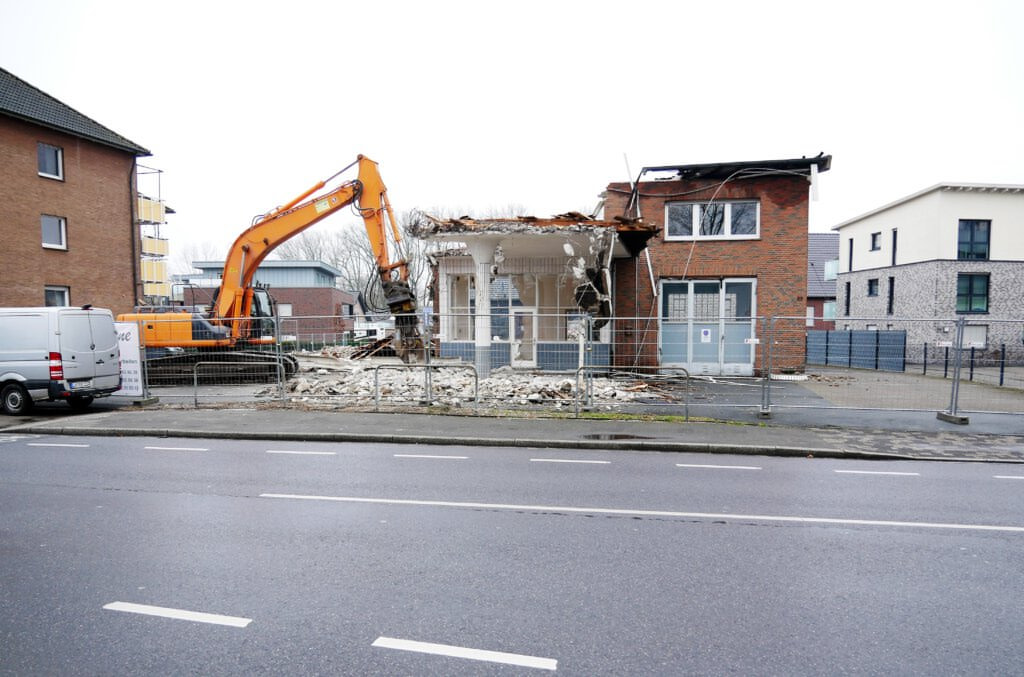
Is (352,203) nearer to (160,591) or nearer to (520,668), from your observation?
(160,591)

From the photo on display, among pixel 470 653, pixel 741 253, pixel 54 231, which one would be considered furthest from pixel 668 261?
pixel 54 231

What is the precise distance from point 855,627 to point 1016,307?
34594 millimetres

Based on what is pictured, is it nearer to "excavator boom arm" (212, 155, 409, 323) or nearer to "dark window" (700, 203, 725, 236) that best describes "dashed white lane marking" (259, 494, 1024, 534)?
"excavator boom arm" (212, 155, 409, 323)

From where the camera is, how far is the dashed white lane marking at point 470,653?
122 inches

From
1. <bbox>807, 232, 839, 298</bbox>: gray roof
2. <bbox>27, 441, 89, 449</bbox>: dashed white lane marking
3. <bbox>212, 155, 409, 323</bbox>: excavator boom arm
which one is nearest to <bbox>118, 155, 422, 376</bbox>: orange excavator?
<bbox>212, 155, 409, 323</bbox>: excavator boom arm

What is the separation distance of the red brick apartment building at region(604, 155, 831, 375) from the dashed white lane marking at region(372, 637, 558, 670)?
16241 mm

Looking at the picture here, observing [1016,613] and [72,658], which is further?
[1016,613]

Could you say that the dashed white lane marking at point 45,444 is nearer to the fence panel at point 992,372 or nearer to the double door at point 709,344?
the double door at point 709,344

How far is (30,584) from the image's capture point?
13.5ft

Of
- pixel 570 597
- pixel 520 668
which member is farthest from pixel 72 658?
pixel 570 597

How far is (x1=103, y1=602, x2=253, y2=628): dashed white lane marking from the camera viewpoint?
3551 millimetres

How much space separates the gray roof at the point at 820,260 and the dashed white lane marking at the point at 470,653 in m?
46.9

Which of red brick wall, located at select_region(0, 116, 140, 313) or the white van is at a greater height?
red brick wall, located at select_region(0, 116, 140, 313)

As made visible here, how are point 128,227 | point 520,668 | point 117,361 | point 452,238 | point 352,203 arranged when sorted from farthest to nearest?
point 128,227
point 352,203
point 452,238
point 117,361
point 520,668
